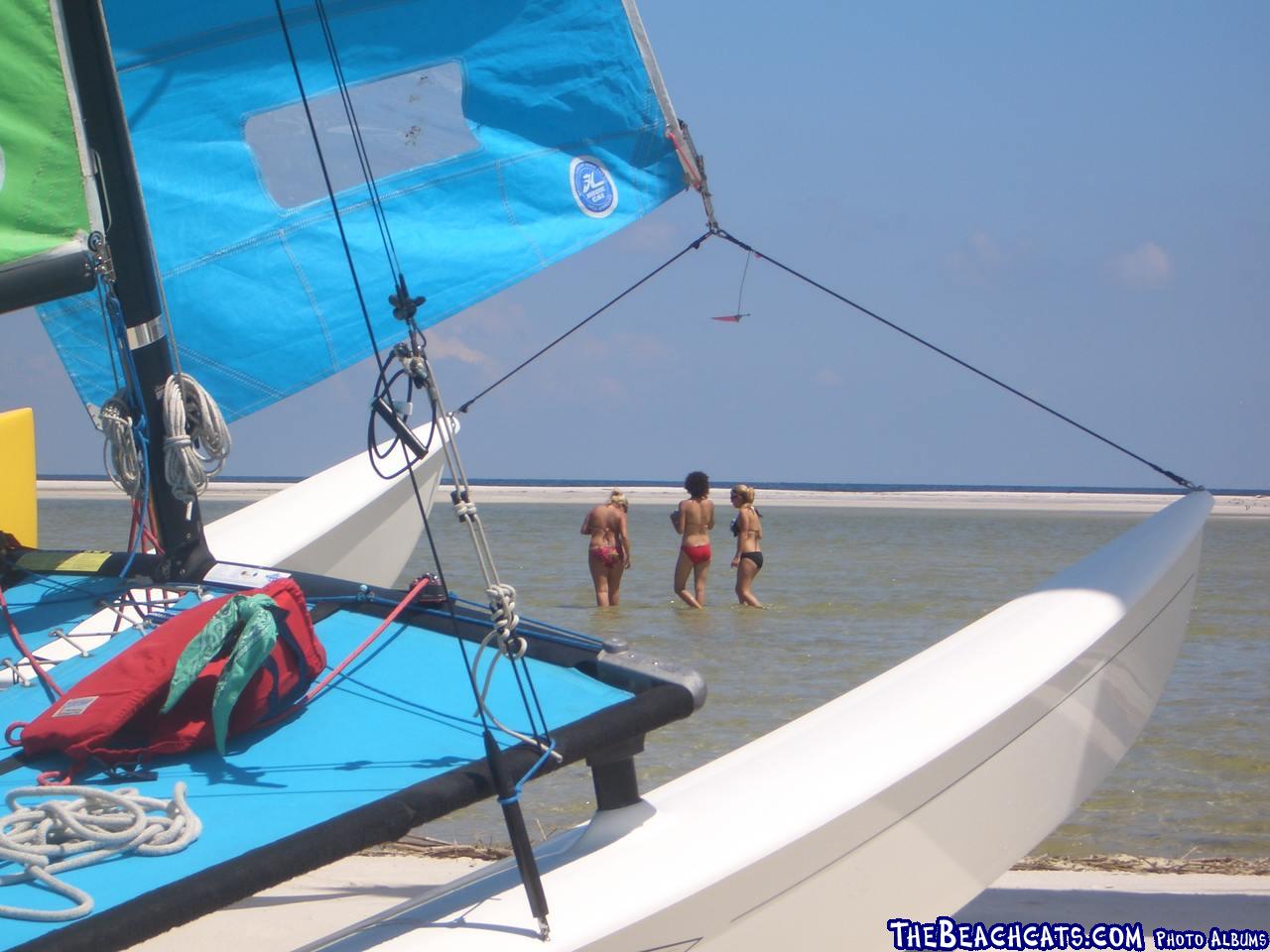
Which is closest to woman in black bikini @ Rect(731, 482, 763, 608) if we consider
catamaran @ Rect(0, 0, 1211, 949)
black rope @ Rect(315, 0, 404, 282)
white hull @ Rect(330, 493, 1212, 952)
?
catamaran @ Rect(0, 0, 1211, 949)

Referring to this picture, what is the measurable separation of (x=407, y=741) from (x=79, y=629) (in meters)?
1.13

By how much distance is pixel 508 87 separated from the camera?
14.9 ft

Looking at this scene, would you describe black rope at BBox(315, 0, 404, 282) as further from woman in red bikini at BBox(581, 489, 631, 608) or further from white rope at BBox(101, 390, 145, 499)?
woman in red bikini at BBox(581, 489, 631, 608)

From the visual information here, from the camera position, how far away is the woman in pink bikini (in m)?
10.2

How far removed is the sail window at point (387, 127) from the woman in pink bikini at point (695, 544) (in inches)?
239

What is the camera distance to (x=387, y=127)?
436cm

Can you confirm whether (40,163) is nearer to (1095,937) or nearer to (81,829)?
(81,829)

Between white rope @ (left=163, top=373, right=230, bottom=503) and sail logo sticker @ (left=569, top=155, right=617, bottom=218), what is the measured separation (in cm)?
191

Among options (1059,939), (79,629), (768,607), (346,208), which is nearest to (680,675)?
(1059,939)

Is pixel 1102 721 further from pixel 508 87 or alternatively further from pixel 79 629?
pixel 508 87

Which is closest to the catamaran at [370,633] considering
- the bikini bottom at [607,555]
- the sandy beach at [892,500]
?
the bikini bottom at [607,555]

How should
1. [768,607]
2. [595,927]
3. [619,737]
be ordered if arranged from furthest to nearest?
[768,607]
[619,737]
[595,927]

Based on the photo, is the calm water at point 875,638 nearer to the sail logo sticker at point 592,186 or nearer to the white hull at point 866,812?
the white hull at point 866,812

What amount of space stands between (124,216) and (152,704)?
133 cm
